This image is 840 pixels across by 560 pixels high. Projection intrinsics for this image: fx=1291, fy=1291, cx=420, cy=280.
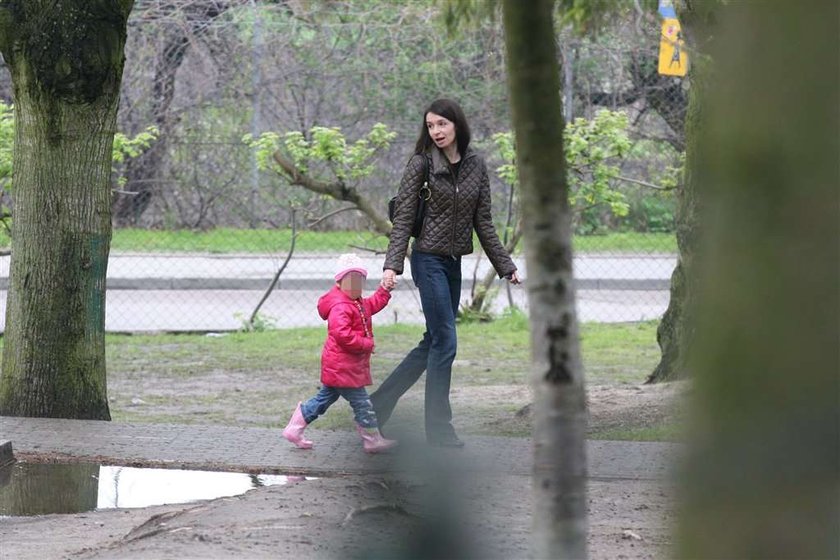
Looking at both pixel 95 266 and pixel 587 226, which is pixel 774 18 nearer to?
pixel 95 266

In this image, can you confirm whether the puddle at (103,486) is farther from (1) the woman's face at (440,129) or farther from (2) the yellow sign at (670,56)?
(2) the yellow sign at (670,56)

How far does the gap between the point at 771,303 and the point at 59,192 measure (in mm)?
6423

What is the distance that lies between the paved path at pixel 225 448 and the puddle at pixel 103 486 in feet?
0.40

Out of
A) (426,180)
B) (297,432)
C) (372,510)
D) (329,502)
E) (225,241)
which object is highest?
(426,180)

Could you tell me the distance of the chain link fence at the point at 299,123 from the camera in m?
16.8

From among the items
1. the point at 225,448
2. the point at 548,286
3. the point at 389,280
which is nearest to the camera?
the point at 548,286

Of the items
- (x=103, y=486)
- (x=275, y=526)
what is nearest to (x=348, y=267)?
(x=103, y=486)

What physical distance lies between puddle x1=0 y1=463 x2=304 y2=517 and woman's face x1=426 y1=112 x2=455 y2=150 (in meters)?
1.94

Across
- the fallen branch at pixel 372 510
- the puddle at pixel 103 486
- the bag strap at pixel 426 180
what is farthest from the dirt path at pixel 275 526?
the bag strap at pixel 426 180

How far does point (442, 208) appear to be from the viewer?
272 inches

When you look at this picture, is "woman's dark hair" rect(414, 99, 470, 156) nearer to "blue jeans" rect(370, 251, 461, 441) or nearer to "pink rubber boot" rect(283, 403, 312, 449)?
"blue jeans" rect(370, 251, 461, 441)

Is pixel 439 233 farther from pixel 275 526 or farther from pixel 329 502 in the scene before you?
pixel 275 526

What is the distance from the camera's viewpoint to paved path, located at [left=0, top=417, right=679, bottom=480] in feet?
21.7

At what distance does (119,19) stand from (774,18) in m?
6.40
